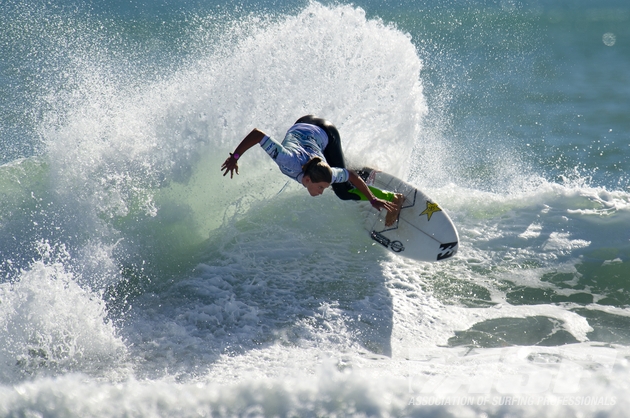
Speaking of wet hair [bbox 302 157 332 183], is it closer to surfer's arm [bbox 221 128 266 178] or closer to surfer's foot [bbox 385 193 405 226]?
surfer's arm [bbox 221 128 266 178]

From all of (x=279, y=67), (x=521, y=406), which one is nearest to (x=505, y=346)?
(x=521, y=406)

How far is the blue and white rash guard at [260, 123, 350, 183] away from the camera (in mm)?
5191

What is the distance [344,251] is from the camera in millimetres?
6445

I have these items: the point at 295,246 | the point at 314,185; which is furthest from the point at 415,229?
the point at 314,185

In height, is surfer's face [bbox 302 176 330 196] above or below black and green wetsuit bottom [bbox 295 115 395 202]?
below

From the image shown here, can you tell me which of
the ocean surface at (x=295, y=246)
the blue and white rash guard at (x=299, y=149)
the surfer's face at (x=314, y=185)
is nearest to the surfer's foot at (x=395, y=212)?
the ocean surface at (x=295, y=246)

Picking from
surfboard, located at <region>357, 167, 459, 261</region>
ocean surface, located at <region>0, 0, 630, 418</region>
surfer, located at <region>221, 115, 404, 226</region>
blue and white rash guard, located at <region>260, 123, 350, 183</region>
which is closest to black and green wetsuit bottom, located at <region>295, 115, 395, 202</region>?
surfer, located at <region>221, 115, 404, 226</region>

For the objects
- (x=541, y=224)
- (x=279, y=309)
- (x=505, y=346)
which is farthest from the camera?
(x=541, y=224)

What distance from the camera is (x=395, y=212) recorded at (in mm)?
6270

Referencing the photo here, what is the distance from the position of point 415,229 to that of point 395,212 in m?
0.32

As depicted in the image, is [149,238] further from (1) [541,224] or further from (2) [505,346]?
(1) [541,224]

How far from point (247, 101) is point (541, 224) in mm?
4379

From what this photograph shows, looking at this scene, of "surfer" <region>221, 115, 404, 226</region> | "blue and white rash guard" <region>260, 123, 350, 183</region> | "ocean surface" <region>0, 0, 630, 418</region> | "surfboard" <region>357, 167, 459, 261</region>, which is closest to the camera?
"ocean surface" <region>0, 0, 630, 418</region>

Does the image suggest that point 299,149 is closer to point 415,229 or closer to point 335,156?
point 335,156
